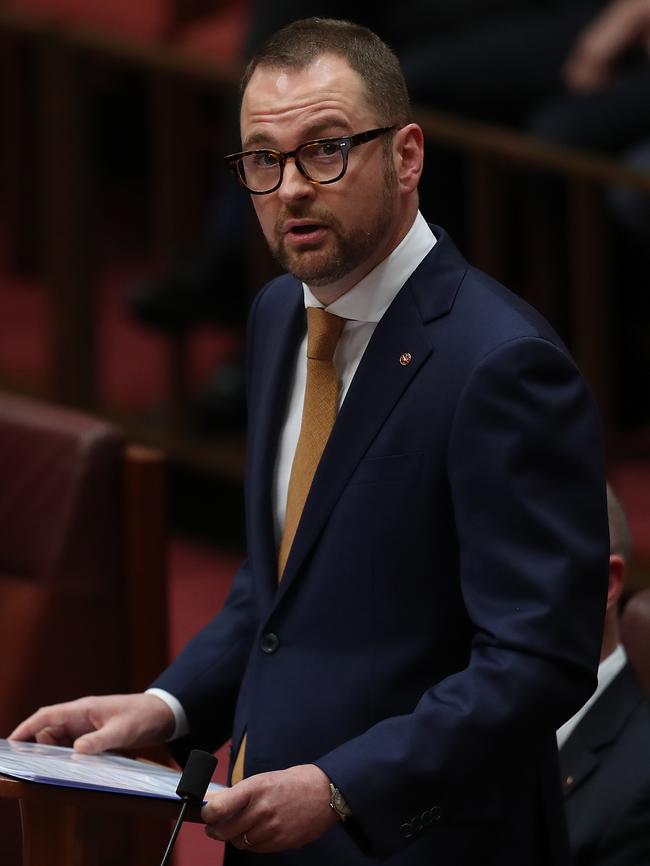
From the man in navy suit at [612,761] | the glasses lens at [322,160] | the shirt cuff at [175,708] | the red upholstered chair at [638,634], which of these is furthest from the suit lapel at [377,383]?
the red upholstered chair at [638,634]

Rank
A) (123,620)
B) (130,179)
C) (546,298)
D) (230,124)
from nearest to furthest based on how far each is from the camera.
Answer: (123,620) → (546,298) → (230,124) → (130,179)

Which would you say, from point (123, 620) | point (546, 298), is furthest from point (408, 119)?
point (546, 298)

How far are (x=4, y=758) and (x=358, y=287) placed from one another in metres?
0.44

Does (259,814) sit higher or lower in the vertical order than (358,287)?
lower

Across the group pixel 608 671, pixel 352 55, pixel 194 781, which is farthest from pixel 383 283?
pixel 608 671

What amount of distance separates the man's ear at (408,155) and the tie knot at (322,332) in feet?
0.38

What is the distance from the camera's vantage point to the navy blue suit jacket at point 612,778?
156 centimetres

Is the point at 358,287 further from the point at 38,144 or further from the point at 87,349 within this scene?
the point at 38,144

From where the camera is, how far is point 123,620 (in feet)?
6.98

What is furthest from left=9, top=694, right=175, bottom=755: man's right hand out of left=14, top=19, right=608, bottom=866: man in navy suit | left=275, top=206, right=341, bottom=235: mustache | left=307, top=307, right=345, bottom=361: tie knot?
left=275, top=206, right=341, bottom=235: mustache

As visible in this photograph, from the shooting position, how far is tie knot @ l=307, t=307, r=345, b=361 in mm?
1362

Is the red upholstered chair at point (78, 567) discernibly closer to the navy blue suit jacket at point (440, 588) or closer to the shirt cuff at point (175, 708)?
the shirt cuff at point (175, 708)

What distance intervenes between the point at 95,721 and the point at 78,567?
650mm

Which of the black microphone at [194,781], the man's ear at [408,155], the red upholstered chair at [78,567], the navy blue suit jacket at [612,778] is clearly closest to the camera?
the black microphone at [194,781]
